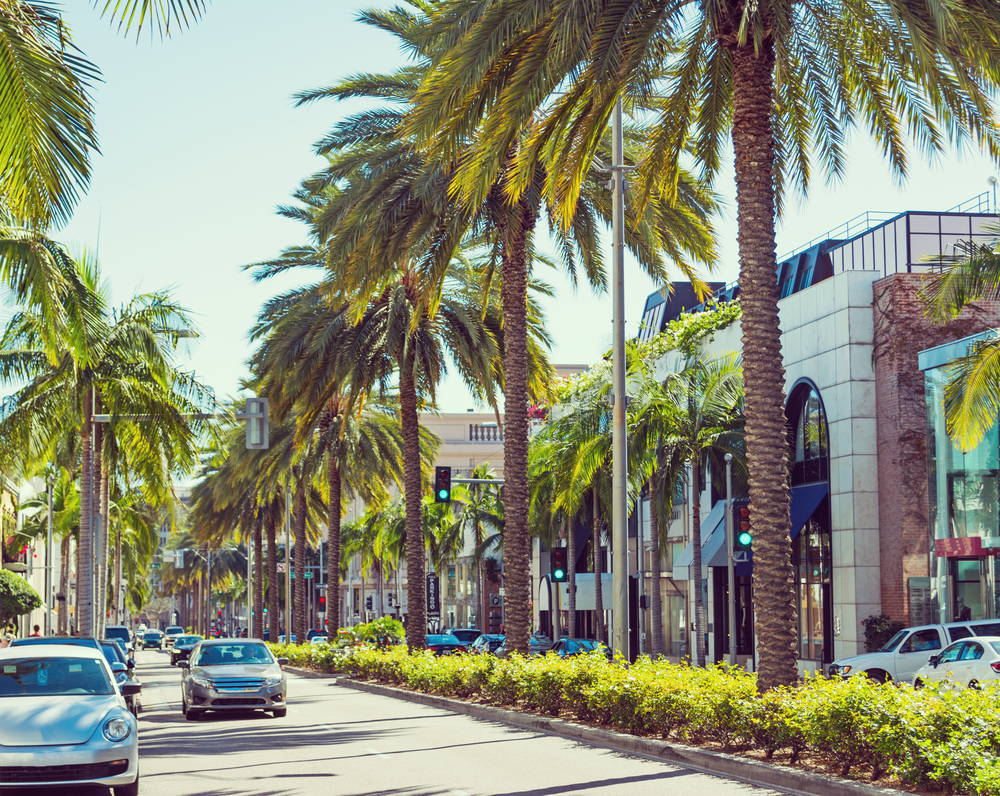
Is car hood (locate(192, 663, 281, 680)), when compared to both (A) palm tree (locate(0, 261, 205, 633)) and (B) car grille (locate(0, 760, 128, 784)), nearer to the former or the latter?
(A) palm tree (locate(0, 261, 205, 633))

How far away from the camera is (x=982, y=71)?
15.3 meters

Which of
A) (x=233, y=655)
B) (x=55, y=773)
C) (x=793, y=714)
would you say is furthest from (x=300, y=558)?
(x=55, y=773)

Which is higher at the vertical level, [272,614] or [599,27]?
[599,27]

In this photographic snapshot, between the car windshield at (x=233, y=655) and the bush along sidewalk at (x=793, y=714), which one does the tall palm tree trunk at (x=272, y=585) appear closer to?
the car windshield at (x=233, y=655)

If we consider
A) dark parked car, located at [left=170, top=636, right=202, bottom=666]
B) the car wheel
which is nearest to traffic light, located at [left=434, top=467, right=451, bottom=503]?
the car wheel

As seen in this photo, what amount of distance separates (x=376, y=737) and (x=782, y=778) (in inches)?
322

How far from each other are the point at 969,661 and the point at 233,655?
13.9 meters

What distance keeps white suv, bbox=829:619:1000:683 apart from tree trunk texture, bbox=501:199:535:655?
19.8ft

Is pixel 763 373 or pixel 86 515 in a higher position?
pixel 763 373

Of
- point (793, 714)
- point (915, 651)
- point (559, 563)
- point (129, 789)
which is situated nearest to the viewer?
point (129, 789)

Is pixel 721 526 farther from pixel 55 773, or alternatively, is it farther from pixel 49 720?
pixel 55 773

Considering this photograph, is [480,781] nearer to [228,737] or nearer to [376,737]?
[376,737]

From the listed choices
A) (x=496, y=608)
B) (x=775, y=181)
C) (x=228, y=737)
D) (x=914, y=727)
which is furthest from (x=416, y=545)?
(x=496, y=608)

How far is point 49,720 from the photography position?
1181 cm
